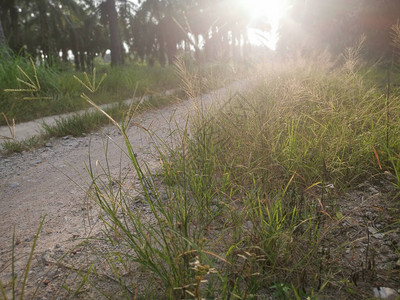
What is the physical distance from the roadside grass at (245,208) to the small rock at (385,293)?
0.10 m

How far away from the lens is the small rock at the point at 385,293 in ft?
3.64

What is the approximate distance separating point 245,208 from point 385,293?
0.64 metres

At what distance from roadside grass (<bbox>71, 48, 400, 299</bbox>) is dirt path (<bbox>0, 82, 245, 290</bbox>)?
18 centimetres

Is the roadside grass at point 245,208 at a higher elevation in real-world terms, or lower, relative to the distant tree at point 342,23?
lower

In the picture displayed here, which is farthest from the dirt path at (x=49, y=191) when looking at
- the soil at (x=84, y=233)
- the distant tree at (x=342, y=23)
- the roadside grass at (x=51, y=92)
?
the distant tree at (x=342, y=23)

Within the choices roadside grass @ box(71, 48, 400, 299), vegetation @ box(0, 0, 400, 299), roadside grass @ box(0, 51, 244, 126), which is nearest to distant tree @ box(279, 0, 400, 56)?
roadside grass @ box(0, 51, 244, 126)

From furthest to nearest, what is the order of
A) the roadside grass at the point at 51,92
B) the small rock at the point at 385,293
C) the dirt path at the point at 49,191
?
the roadside grass at the point at 51,92
the dirt path at the point at 49,191
the small rock at the point at 385,293

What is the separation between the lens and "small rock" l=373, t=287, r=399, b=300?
3.64 feet

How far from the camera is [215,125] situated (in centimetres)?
235

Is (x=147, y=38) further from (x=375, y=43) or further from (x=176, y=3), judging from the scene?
(x=375, y=43)

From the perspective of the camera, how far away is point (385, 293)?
113 centimetres

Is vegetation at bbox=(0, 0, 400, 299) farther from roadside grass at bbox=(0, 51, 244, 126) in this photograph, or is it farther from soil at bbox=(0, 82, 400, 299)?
roadside grass at bbox=(0, 51, 244, 126)

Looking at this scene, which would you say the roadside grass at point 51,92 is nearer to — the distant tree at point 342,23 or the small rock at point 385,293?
the small rock at point 385,293

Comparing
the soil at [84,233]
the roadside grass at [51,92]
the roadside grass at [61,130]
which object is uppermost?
the roadside grass at [51,92]
